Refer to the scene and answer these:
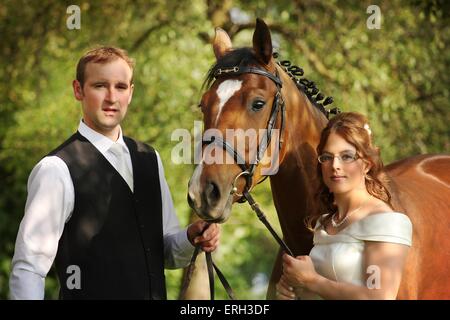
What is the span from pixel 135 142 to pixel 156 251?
0.55m

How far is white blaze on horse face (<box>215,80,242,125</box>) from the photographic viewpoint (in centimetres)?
338

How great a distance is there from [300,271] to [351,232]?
265 mm

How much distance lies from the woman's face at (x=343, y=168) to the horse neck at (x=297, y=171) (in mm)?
502

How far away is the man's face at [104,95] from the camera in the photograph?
3.23m

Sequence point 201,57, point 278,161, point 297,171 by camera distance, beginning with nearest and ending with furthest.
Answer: point 278,161, point 297,171, point 201,57

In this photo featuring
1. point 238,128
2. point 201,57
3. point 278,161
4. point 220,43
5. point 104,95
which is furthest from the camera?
point 201,57

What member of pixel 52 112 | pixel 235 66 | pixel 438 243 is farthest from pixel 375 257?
pixel 52 112

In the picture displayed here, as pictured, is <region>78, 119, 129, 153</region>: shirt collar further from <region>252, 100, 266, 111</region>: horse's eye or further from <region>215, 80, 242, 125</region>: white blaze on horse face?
<region>252, 100, 266, 111</region>: horse's eye

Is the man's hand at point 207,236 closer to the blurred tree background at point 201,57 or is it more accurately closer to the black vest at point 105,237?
the black vest at point 105,237

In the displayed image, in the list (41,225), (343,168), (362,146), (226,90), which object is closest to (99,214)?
(41,225)

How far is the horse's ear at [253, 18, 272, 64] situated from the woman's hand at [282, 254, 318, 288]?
109cm

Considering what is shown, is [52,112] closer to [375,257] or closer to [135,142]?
[135,142]

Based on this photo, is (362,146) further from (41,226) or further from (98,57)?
(41,226)

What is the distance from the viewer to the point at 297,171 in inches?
146
